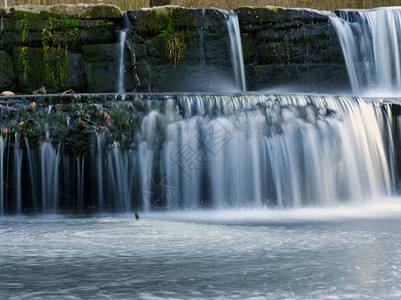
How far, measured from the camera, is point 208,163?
596 centimetres

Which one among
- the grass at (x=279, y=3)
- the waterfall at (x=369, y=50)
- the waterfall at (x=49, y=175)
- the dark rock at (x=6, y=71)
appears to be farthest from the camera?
the grass at (x=279, y=3)

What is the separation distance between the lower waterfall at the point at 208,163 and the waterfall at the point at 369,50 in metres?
3.19

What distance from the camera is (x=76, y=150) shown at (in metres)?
5.84

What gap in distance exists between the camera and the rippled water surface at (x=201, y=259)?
248 cm

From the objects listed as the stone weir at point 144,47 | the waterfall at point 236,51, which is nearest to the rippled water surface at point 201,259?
the stone weir at point 144,47

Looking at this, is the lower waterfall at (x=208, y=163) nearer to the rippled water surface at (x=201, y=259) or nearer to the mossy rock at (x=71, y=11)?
the rippled water surface at (x=201, y=259)

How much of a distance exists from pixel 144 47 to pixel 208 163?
141 inches

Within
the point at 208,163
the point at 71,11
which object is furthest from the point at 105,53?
the point at 208,163

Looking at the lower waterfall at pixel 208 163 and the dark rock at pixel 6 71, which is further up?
the dark rock at pixel 6 71

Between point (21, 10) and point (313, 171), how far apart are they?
5.23 meters

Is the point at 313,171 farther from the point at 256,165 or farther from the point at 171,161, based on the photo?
the point at 171,161

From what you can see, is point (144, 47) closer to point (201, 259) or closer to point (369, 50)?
point (369, 50)

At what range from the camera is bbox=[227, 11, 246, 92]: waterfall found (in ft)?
29.8

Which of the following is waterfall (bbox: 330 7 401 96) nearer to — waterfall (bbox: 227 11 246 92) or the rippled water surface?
waterfall (bbox: 227 11 246 92)
